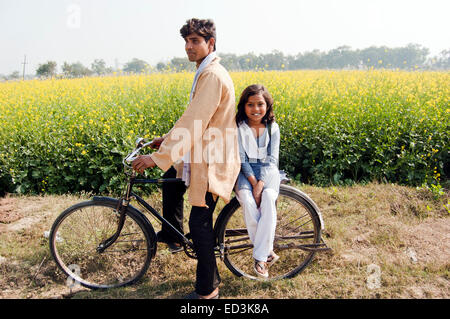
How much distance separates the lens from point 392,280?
2.91 meters

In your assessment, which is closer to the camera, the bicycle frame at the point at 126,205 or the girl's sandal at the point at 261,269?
the girl's sandal at the point at 261,269

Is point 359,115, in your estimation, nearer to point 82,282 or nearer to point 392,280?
point 392,280

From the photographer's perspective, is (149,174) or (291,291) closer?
(291,291)

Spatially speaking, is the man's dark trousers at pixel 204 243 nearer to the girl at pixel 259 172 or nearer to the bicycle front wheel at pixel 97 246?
the girl at pixel 259 172

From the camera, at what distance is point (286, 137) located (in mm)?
4938

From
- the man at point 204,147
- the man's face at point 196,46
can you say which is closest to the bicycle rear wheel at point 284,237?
the man at point 204,147

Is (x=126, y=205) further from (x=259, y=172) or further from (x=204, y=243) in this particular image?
(x=259, y=172)

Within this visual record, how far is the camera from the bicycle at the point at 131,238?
9.01 feet

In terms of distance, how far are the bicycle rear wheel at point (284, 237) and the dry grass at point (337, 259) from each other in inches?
5.6

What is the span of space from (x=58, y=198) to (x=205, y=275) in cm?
266

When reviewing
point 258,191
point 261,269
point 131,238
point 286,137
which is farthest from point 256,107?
point 286,137

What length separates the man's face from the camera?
233cm
